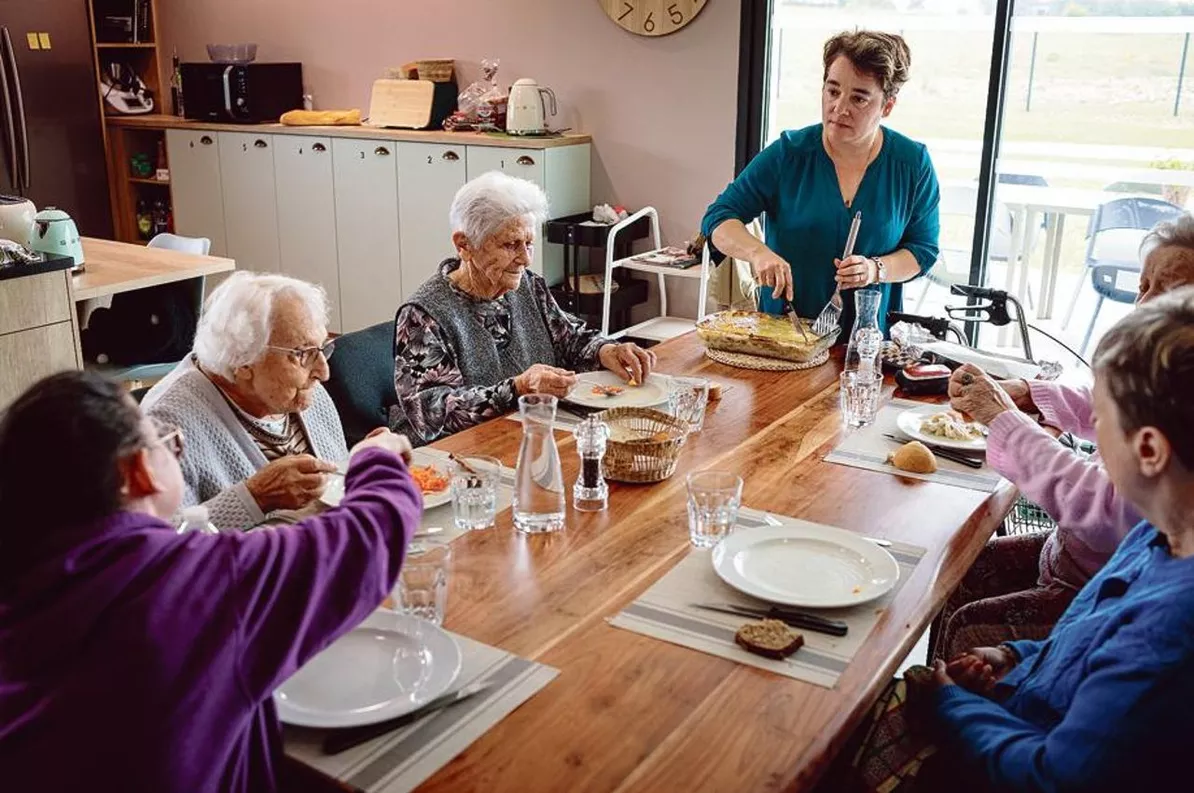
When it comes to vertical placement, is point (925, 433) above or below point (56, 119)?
below

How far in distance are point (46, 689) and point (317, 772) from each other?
0.29 meters

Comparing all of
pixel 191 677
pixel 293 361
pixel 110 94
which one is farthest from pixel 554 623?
pixel 110 94

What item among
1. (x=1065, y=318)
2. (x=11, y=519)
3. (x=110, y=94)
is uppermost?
(x=110, y=94)

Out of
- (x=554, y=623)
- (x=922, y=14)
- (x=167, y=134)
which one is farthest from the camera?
(x=167, y=134)

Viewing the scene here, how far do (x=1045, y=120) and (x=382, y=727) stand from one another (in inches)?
157

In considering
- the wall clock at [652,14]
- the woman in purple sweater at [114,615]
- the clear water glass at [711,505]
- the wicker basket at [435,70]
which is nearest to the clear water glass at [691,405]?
the clear water glass at [711,505]

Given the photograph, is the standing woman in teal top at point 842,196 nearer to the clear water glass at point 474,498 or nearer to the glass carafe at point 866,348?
the glass carafe at point 866,348

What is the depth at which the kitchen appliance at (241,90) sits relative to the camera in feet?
19.0

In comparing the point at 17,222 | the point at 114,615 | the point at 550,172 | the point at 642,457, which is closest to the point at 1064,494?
the point at 642,457

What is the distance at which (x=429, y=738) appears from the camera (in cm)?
122

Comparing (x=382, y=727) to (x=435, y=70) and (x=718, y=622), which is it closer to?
(x=718, y=622)

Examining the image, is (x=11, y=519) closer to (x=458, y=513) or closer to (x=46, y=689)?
(x=46, y=689)

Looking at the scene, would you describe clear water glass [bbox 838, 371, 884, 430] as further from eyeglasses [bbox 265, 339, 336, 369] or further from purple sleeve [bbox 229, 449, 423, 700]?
purple sleeve [bbox 229, 449, 423, 700]

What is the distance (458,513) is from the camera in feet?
5.79
